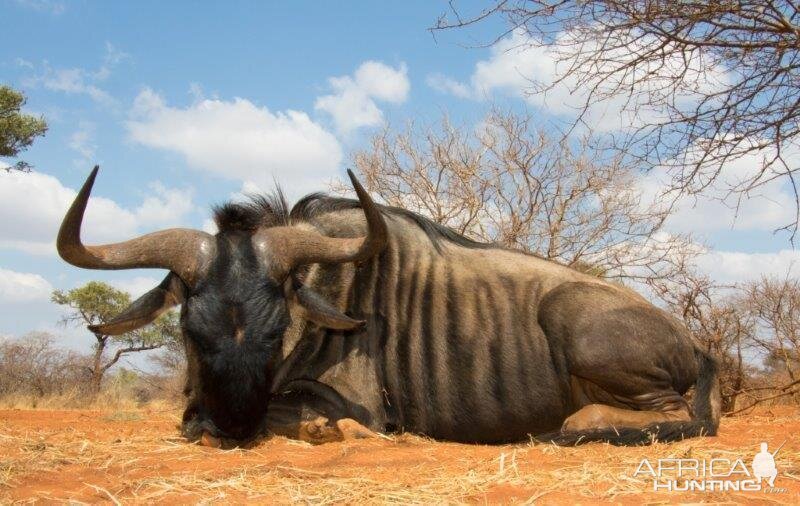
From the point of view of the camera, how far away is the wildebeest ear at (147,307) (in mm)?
4582

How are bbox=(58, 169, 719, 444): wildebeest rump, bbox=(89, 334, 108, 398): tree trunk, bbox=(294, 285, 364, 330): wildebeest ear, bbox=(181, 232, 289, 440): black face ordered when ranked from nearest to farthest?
1. bbox=(181, 232, 289, 440): black face
2. bbox=(58, 169, 719, 444): wildebeest rump
3. bbox=(294, 285, 364, 330): wildebeest ear
4. bbox=(89, 334, 108, 398): tree trunk

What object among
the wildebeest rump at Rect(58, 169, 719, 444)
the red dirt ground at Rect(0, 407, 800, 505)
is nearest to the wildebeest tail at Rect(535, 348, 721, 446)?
the wildebeest rump at Rect(58, 169, 719, 444)

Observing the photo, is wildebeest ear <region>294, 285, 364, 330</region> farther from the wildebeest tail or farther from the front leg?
the wildebeest tail

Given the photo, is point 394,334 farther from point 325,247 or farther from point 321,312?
point 325,247

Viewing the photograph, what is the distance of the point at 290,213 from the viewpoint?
522 centimetres

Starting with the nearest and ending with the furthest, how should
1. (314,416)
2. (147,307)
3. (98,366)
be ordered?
(314,416) < (147,307) < (98,366)

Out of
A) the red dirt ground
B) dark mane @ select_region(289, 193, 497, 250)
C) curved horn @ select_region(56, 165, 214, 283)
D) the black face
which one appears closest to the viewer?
the red dirt ground

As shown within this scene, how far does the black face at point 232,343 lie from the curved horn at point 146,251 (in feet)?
0.49

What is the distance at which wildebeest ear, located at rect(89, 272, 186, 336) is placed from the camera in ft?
15.0

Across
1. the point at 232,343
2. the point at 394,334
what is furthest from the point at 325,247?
the point at 232,343

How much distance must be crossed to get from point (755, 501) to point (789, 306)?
34.1ft

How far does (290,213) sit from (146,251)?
105 centimetres

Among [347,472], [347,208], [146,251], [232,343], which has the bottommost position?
[347,472]

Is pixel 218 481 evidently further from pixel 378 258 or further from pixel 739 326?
pixel 739 326
